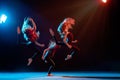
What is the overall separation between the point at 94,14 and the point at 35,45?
3.36 metres

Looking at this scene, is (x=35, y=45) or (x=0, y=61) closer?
(x=35, y=45)

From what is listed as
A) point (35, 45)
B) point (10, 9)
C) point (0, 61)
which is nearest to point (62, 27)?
point (35, 45)

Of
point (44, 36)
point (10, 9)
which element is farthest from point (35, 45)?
point (10, 9)

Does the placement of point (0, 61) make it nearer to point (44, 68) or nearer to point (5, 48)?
point (5, 48)

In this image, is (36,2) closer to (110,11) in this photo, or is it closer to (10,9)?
A: (10,9)

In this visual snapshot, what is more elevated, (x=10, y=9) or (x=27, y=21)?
(x=10, y=9)

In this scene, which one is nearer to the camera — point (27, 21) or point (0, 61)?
point (27, 21)

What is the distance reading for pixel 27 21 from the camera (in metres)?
10.9

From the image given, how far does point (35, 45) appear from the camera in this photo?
432 inches

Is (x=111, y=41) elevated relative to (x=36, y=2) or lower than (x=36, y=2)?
lower

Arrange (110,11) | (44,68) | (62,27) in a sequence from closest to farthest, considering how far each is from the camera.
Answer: (62,27), (110,11), (44,68)

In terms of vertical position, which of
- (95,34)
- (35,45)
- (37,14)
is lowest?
(35,45)

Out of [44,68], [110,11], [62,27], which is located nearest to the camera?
[62,27]

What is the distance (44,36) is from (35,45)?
2.15 meters
